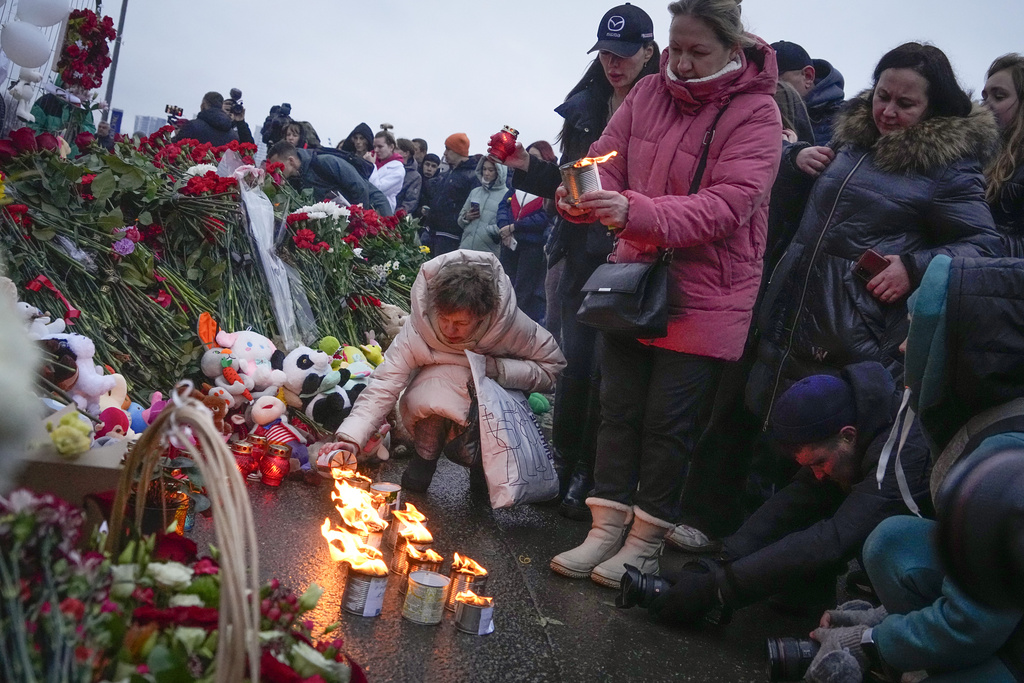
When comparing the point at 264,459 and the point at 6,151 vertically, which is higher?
the point at 6,151

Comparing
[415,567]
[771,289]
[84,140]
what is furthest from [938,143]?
[84,140]

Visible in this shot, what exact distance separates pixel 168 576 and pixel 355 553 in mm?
1440

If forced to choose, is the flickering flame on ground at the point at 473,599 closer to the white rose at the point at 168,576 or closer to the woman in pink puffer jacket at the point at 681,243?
the woman in pink puffer jacket at the point at 681,243

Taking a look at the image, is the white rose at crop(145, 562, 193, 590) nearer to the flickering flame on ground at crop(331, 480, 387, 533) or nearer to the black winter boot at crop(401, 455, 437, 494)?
the flickering flame on ground at crop(331, 480, 387, 533)

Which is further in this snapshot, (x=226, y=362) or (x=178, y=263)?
(x=178, y=263)

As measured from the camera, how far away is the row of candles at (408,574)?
2.74 m

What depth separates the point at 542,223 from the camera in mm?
8367

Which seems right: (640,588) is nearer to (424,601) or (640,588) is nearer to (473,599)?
(473,599)

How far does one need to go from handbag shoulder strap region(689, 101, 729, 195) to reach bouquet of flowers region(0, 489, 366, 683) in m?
2.37

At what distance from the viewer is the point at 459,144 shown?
32.7 feet

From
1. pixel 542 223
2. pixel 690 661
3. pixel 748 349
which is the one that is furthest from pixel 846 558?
pixel 542 223

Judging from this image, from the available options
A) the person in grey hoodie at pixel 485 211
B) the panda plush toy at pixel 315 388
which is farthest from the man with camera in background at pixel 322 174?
the panda plush toy at pixel 315 388

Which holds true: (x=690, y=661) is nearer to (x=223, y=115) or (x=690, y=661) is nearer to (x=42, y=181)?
(x=42, y=181)

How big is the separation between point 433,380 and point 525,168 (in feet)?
3.53
